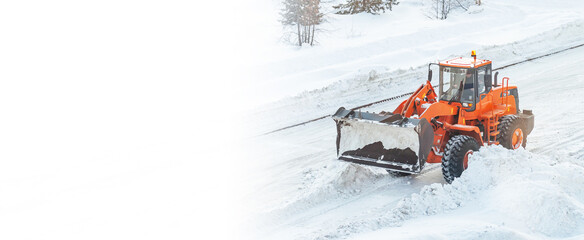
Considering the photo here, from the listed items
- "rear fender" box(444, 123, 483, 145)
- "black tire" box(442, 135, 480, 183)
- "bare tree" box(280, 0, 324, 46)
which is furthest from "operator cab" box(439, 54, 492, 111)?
"bare tree" box(280, 0, 324, 46)

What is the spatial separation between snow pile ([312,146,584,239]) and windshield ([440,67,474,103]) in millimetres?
1262

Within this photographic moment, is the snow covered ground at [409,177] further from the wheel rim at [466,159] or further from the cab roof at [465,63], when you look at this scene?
the cab roof at [465,63]

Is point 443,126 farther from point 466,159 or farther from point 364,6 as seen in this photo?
point 364,6

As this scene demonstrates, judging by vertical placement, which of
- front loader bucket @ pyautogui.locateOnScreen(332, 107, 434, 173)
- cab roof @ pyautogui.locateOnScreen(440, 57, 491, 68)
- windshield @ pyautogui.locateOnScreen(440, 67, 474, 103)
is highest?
cab roof @ pyautogui.locateOnScreen(440, 57, 491, 68)

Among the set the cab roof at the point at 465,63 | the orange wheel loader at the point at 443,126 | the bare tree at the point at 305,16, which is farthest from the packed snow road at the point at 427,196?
the bare tree at the point at 305,16

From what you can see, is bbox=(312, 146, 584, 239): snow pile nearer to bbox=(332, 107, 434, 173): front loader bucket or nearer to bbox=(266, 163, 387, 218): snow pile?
bbox=(332, 107, 434, 173): front loader bucket

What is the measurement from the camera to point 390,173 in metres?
12.4

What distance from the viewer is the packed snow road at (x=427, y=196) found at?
31.4 ft

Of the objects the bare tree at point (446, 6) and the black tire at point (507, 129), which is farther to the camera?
the bare tree at point (446, 6)

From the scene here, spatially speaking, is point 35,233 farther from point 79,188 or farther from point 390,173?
point 390,173

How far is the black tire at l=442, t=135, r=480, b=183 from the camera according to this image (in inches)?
442

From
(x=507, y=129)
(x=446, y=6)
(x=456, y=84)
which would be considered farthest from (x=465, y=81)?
(x=446, y=6)

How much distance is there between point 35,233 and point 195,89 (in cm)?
1051

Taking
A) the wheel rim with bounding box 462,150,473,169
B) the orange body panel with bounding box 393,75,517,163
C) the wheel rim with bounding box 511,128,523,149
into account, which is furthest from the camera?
the wheel rim with bounding box 511,128,523,149
